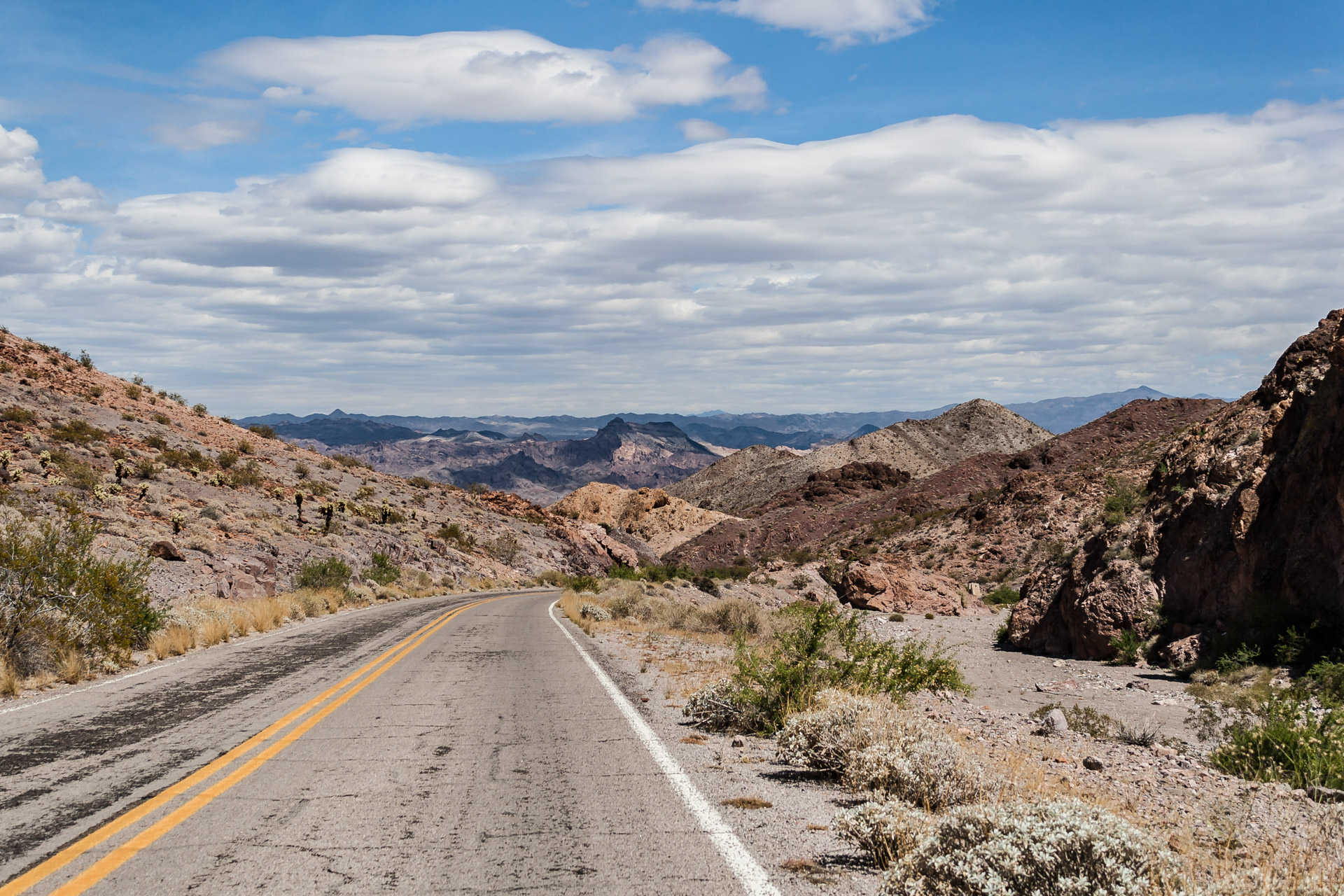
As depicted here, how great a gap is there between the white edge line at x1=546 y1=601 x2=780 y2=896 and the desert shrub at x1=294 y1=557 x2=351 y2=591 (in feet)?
77.7

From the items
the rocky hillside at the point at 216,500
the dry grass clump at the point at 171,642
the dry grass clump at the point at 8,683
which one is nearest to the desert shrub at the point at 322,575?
the rocky hillside at the point at 216,500

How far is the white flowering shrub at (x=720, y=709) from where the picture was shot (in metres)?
8.89

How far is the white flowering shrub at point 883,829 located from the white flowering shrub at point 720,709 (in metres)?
3.72

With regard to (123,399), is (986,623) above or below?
below

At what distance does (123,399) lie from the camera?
51.5m

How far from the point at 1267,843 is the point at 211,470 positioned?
4647cm

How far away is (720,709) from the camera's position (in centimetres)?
909

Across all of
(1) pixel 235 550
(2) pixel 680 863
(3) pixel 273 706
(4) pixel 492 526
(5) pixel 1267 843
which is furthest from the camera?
(4) pixel 492 526

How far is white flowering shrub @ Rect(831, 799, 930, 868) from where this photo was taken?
4.86 meters

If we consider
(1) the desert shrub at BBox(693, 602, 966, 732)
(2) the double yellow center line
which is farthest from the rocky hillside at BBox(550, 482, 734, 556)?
(2) the double yellow center line

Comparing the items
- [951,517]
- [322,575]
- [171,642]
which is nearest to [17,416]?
[322,575]

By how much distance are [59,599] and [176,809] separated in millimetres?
8661

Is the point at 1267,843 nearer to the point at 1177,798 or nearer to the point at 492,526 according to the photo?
the point at 1177,798

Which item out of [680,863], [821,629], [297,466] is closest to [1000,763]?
[680,863]
